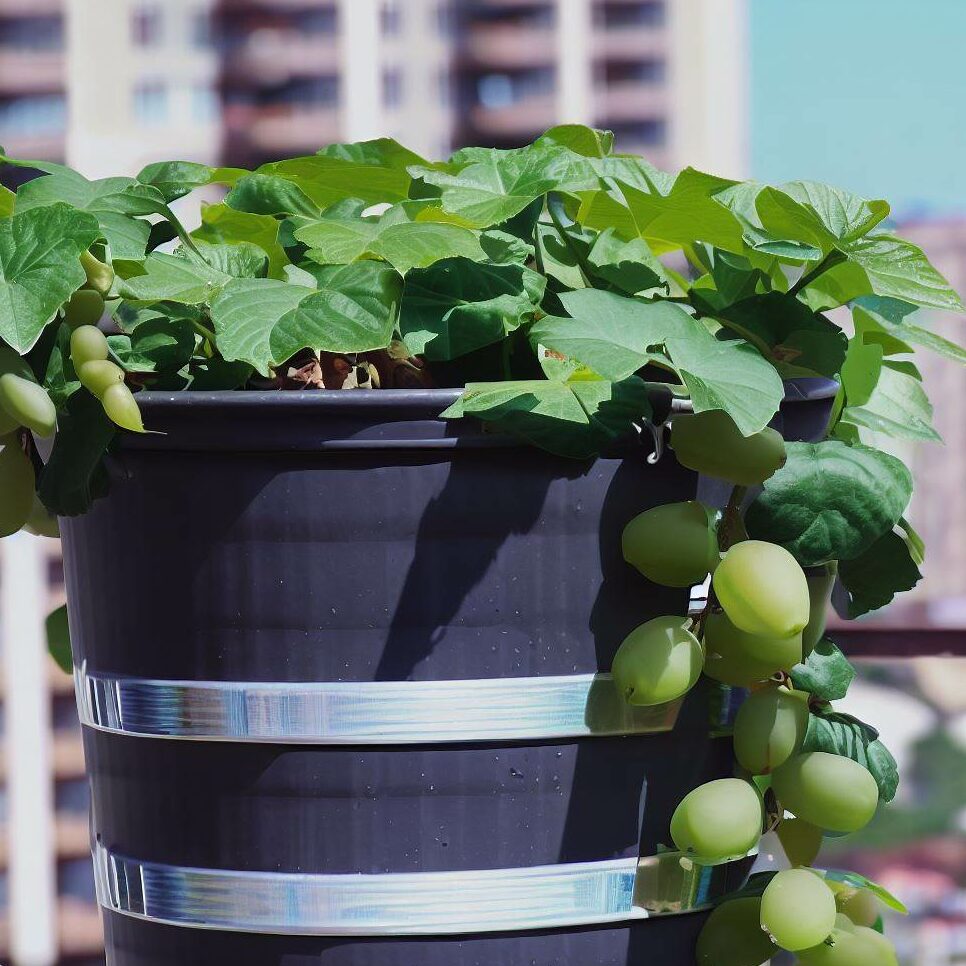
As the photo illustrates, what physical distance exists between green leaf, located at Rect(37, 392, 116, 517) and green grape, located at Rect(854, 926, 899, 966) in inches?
12.6

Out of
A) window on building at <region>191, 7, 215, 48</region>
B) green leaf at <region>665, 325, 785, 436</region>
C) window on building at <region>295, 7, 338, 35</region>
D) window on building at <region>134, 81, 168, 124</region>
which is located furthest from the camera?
window on building at <region>191, 7, 215, 48</region>

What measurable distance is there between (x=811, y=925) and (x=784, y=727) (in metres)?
0.07

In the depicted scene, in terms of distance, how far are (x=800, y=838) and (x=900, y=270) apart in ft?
0.72

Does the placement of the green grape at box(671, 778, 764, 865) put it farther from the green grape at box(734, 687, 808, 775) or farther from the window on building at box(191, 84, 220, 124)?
the window on building at box(191, 84, 220, 124)

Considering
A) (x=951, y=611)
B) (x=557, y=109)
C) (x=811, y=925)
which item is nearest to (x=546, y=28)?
(x=557, y=109)

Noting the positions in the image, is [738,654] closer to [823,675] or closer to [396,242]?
[823,675]

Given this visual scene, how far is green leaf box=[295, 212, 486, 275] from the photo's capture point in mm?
422

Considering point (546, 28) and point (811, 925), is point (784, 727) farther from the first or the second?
point (546, 28)

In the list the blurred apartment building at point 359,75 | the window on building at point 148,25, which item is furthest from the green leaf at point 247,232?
the window on building at point 148,25

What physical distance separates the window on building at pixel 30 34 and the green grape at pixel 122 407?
417cm

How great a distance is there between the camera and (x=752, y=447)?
409mm

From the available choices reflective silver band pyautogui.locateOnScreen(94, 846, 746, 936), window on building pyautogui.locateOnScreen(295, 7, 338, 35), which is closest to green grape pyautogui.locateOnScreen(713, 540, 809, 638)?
reflective silver band pyautogui.locateOnScreen(94, 846, 746, 936)

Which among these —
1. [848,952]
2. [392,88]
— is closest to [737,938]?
[848,952]

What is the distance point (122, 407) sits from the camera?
1.31 ft
